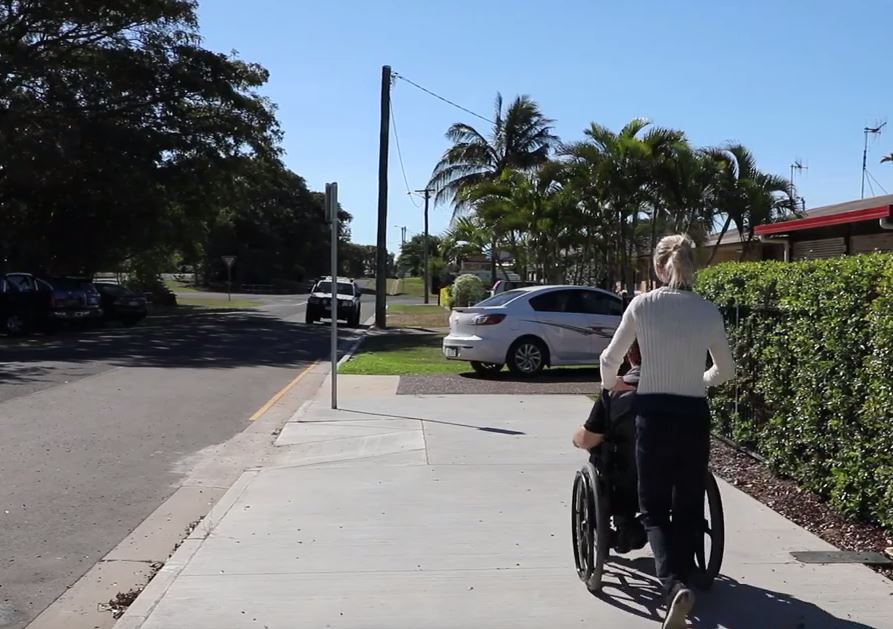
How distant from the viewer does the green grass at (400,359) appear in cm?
1838

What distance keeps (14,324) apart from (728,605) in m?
26.4

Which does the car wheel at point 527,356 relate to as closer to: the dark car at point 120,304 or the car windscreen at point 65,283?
the car windscreen at point 65,283

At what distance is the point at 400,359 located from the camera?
21.4m

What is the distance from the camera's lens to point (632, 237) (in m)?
27.6

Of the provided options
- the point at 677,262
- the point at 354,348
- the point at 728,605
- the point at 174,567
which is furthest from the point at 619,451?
the point at 354,348

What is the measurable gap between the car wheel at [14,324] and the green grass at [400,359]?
935cm

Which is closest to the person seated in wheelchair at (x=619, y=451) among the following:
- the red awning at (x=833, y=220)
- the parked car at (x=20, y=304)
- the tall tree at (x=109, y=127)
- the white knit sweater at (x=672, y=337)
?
the white knit sweater at (x=672, y=337)

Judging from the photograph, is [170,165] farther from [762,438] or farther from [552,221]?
[762,438]

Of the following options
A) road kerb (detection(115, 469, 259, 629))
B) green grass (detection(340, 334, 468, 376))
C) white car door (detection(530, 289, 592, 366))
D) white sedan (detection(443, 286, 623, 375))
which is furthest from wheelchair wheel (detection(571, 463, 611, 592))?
green grass (detection(340, 334, 468, 376))

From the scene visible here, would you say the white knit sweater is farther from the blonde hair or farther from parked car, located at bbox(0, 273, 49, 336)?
parked car, located at bbox(0, 273, 49, 336)

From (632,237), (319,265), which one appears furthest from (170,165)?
(319,265)

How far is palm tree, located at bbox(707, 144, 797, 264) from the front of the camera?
23.6 metres

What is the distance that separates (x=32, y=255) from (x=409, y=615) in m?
35.9

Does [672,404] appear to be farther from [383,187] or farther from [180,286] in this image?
[180,286]
